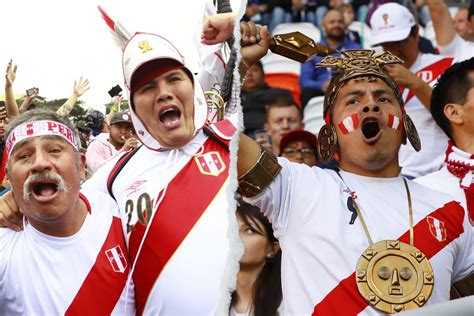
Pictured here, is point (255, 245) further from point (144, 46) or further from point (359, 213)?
point (144, 46)

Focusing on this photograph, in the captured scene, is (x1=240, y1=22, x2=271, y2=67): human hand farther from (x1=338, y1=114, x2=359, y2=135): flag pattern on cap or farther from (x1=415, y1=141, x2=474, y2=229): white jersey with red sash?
(x1=415, y1=141, x2=474, y2=229): white jersey with red sash

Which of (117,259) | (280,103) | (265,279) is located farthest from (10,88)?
(265,279)

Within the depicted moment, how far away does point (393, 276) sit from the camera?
1581 mm

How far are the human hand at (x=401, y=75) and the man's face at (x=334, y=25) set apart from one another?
20 centimetres

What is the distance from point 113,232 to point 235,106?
16.2 inches

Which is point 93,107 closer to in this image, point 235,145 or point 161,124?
point 161,124

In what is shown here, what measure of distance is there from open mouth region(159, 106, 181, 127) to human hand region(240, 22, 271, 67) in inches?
7.8

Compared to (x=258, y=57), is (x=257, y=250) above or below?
below

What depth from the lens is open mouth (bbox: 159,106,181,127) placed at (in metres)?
1.70

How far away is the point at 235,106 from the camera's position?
179 cm

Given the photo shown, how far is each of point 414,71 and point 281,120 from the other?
1.37 ft

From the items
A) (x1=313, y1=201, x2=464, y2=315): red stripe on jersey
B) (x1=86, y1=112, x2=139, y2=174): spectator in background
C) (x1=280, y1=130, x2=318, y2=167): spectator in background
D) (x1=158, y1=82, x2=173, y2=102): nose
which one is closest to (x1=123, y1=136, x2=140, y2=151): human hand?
(x1=86, y1=112, x2=139, y2=174): spectator in background

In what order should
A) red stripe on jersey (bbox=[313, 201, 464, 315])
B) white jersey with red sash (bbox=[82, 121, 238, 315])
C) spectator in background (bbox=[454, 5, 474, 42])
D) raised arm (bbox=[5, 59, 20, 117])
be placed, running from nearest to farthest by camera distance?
red stripe on jersey (bbox=[313, 201, 464, 315]), white jersey with red sash (bbox=[82, 121, 238, 315]), raised arm (bbox=[5, 59, 20, 117]), spectator in background (bbox=[454, 5, 474, 42])

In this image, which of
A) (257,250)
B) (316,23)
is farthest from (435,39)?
(257,250)
